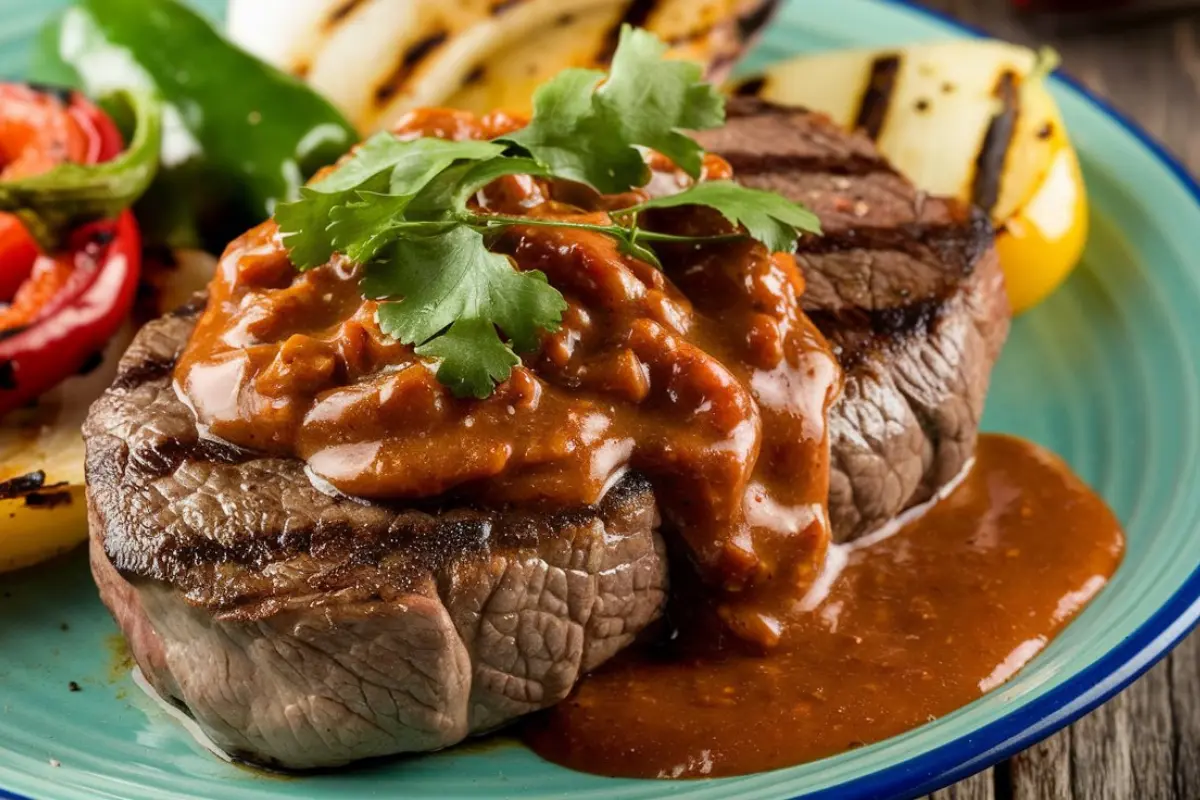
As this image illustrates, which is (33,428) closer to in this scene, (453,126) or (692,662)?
(453,126)

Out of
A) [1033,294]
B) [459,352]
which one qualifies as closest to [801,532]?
[459,352]

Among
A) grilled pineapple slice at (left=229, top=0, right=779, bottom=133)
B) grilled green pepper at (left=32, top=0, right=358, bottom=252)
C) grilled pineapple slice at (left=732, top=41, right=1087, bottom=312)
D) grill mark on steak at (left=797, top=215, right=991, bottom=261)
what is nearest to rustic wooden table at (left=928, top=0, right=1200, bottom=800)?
grill mark on steak at (left=797, top=215, right=991, bottom=261)

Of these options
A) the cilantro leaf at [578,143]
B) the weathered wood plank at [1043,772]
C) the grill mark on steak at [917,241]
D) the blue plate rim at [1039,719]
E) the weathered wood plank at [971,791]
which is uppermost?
the cilantro leaf at [578,143]

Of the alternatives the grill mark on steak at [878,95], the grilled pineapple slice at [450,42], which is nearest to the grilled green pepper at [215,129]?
the grilled pineapple slice at [450,42]

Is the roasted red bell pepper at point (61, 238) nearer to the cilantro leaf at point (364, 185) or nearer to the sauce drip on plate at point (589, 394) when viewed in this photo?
the sauce drip on plate at point (589, 394)

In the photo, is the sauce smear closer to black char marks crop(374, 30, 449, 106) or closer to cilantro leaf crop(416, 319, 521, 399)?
cilantro leaf crop(416, 319, 521, 399)

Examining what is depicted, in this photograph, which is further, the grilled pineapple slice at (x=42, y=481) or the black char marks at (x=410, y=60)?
the black char marks at (x=410, y=60)

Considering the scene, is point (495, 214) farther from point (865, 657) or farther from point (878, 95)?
point (878, 95)

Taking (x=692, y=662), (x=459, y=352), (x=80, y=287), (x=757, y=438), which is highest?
(x=459, y=352)
